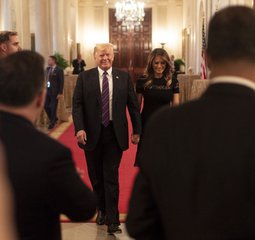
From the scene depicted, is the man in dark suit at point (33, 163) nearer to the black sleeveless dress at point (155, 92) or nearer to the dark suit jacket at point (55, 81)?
the black sleeveless dress at point (155, 92)

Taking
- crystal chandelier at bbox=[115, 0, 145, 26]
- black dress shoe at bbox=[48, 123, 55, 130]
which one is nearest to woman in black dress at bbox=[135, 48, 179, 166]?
black dress shoe at bbox=[48, 123, 55, 130]

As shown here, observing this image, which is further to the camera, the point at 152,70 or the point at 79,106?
the point at 152,70

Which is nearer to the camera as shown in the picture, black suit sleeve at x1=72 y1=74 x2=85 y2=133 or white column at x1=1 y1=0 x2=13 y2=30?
black suit sleeve at x1=72 y1=74 x2=85 y2=133

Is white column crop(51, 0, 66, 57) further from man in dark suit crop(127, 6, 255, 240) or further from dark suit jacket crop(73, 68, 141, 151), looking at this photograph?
man in dark suit crop(127, 6, 255, 240)

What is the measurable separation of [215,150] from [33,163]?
2.16ft

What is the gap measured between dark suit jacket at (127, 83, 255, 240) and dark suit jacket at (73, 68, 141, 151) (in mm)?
2756

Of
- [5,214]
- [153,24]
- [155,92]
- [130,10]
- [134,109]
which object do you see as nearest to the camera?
[5,214]

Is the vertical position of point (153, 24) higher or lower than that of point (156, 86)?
higher

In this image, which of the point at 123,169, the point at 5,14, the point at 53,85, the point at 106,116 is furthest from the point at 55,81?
the point at 106,116

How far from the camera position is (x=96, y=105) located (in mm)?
4309

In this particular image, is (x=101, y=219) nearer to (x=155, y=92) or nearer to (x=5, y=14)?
(x=155, y=92)

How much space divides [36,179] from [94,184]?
279 cm

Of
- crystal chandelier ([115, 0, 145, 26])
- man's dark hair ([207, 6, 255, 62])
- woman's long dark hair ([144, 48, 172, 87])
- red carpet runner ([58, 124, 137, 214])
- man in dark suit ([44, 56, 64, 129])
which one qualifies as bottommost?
red carpet runner ([58, 124, 137, 214])

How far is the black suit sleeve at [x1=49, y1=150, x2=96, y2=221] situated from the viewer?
1.73 meters
